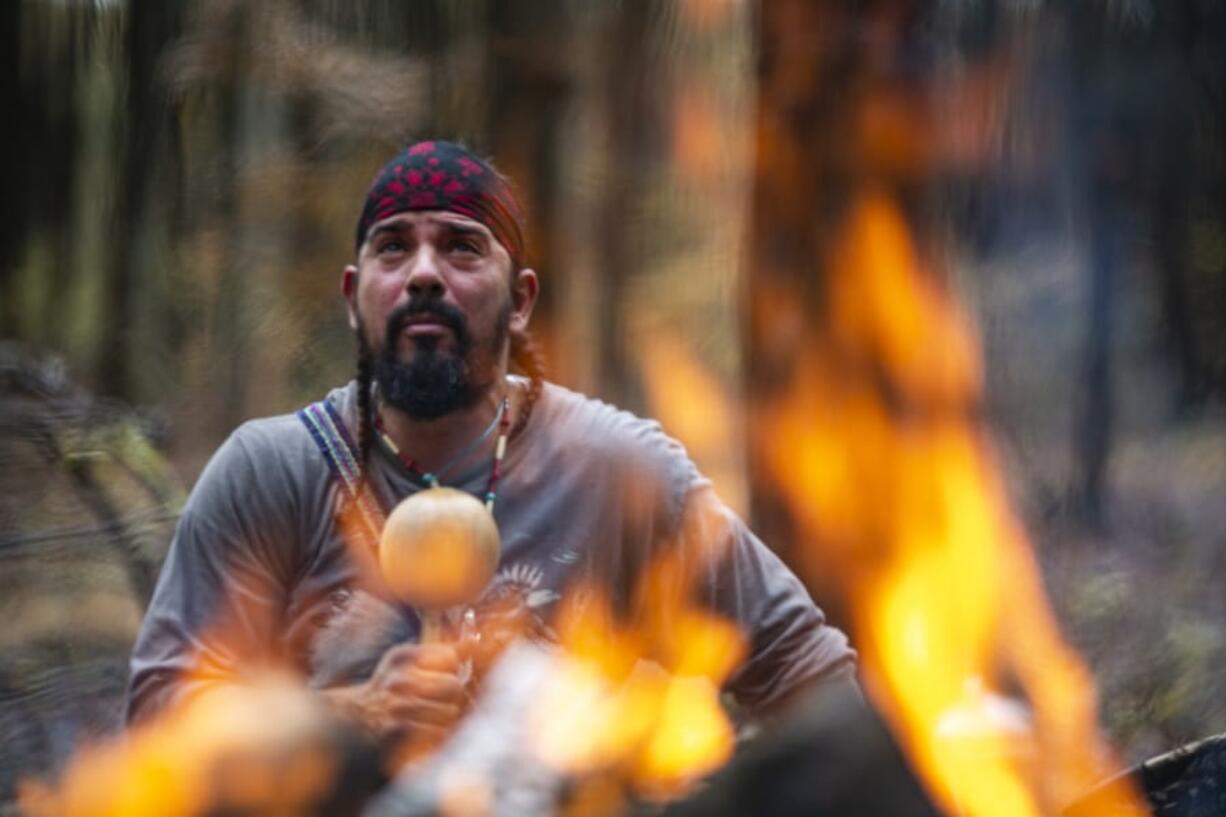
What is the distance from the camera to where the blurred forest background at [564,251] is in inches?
179

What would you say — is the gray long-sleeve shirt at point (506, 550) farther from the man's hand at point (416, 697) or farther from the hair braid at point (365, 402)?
the man's hand at point (416, 697)

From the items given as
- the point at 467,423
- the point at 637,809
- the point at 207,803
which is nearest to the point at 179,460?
the point at 467,423

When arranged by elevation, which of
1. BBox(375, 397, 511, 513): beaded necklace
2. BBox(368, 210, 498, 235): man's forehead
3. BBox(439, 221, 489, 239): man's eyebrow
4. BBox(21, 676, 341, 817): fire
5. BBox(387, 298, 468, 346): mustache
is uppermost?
BBox(368, 210, 498, 235): man's forehead

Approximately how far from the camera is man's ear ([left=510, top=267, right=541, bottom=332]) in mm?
2734

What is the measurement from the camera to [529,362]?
2.84 m

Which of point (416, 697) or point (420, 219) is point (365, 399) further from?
point (416, 697)

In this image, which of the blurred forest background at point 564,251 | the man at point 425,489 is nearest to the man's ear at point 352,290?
the man at point 425,489

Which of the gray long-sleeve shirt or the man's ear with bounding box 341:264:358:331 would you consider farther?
the man's ear with bounding box 341:264:358:331

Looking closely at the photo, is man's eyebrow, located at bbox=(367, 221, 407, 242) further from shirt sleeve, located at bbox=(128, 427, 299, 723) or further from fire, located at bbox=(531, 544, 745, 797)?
fire, located at bbox=(531, 544, 745, 797)

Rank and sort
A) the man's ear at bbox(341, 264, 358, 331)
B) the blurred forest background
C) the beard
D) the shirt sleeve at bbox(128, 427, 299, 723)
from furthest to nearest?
1. the blurred forest background
2. the man's ear at bbox(341, 264, 358, 331)
3. the beard
4. the shirt sleeve at bbox(128, 427, 299, 723)

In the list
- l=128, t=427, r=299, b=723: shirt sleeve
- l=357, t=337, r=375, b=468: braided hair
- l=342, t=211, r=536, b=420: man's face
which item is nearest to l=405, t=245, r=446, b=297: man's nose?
l=342, t=211, r=536, b=420: man's face

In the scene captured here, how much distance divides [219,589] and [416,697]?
0.56 meters

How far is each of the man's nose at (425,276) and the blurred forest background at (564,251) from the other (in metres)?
2.14

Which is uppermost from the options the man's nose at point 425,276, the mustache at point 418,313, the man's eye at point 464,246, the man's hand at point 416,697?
the man's eye at point 464,246
